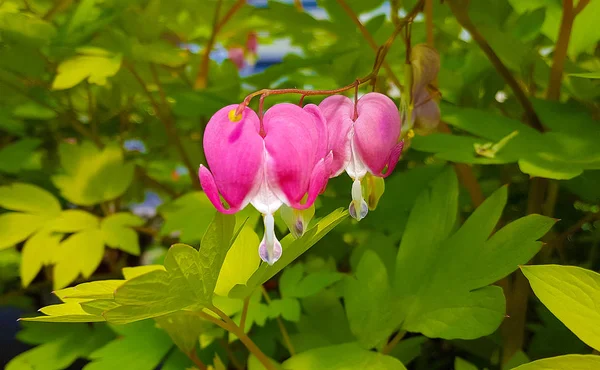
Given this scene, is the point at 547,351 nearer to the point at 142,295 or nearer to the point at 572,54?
the point at 572,54

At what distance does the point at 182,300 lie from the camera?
42 cm

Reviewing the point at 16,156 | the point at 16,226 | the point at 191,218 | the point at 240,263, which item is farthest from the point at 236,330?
the point at 16,156

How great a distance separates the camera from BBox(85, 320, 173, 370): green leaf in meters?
0.63

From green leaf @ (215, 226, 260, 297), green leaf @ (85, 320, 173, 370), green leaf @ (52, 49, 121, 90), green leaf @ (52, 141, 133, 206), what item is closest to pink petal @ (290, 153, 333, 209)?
green leaf @ (215, 226, 260, 297)

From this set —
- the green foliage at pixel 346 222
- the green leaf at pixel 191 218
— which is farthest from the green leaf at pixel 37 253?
the green leaf at pixel 191 218

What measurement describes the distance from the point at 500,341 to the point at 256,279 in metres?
0.46

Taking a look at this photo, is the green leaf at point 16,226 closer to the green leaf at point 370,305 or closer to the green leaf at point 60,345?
the green leaf at point 60,345

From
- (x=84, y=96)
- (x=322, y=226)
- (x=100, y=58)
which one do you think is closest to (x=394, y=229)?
(x=322, y=226)

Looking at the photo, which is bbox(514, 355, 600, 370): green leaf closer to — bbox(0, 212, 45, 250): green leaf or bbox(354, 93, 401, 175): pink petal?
bbox(354, 93, 401, 175): pink petal

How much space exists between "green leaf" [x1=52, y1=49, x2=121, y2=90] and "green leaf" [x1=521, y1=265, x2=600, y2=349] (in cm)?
68

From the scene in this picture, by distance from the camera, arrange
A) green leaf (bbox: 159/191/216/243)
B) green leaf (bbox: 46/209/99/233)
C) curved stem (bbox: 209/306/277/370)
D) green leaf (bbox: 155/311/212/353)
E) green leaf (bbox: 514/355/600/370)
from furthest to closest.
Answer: green leaf (bbox: 46/209/99/233) → green leaf (bbox: 159/191/216/243) → green leaf (bbox: 155/311/212/353) → curved stem (bbox: 209/306/277/370) → green leaf (bbox: 514/355/600/370)

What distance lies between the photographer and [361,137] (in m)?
0.44

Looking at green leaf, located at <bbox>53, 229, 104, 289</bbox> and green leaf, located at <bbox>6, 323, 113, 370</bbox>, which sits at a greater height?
green leaf, located at <bbox>53, 229, 104, 289</bbox>

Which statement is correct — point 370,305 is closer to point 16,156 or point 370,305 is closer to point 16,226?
point 16,226
